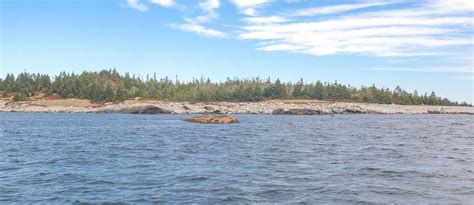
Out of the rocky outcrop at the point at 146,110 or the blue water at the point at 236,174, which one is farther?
the rocky outcrop at the point at 146,110

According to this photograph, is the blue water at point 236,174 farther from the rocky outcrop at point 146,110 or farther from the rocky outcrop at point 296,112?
the rocky outcrop at point 146,110

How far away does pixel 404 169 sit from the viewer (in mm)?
30312

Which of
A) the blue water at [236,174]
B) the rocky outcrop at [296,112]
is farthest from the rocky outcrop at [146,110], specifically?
the blue water at [236,174]

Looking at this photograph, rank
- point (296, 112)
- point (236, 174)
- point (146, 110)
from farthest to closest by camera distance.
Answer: point (296, 112) < point (146, 110) < point (236, 174)

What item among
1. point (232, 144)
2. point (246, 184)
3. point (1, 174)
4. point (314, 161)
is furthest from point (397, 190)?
point (232, 144)

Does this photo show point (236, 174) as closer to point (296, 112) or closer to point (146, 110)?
point (296, 112)

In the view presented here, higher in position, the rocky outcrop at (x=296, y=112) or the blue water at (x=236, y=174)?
the rocky outcrop at (x=296, y=112)

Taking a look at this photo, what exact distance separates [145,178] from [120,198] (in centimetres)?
517

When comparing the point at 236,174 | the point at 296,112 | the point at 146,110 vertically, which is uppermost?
the point at 146,110

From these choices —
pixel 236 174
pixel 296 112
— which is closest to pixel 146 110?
pixel 296 112

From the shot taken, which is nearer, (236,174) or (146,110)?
(236,174)

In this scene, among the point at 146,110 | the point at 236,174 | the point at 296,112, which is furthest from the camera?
the point at 296,112

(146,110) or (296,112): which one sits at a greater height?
(146,110)

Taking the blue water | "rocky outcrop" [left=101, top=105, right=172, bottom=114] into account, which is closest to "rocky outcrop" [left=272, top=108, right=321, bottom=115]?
"rocky outcrop" [left=101, top=105, right=172, bottom=114]
